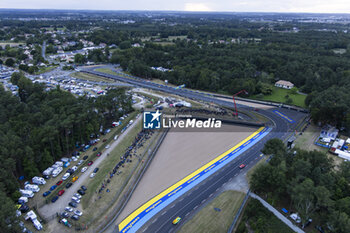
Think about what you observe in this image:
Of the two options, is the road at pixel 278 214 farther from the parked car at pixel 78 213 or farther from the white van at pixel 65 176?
the white van at pixel 65 176

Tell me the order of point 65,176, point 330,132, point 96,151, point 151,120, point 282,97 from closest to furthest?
point 65,176 < point 96,151 < point 330,132 < point 151,120 < point 282,97

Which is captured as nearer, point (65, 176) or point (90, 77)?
point (65, 176)

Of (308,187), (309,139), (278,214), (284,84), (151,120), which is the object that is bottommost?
(278,214)

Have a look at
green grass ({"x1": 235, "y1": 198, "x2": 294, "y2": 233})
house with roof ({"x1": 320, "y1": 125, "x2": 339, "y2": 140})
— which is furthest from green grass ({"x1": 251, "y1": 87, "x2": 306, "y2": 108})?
green grass ({"x1": 235, "y1": 198, "x2": 294, "y2": 233})

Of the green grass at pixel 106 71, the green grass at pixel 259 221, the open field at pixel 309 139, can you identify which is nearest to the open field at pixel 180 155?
the open field at pixel 309 139

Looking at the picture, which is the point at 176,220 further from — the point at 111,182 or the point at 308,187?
the point at 308,187

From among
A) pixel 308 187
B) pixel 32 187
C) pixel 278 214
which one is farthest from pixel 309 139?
pixel 32 187

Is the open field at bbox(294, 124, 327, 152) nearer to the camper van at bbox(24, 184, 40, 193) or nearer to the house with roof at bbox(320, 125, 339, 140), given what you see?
the house with roof at bbox(320, 125, 339, 140)

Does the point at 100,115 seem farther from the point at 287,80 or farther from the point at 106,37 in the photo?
the point at 106,37
